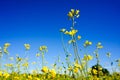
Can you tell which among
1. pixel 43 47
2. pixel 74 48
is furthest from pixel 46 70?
pixel 43 47

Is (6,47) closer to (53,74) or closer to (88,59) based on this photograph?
(88,59)

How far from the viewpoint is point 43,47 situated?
1315cm

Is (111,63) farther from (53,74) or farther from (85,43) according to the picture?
(53,74)

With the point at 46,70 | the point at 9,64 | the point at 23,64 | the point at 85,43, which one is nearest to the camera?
the point at 46,70

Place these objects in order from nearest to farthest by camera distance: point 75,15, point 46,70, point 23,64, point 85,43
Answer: point 46,70, point 75,15, point 85,43, point 23,64

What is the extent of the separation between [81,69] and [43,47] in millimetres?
7825

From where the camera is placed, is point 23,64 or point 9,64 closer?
point 9,64

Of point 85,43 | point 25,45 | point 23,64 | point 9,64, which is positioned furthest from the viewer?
point 25,45

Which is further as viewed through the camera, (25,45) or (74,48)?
(25,45)

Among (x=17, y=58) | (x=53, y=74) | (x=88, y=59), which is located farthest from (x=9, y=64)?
(x=53, y=74)

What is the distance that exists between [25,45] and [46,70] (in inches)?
412

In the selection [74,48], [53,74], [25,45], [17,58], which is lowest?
[53,74]

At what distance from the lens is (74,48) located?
5270 millimetres

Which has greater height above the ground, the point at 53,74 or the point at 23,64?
the point at 23,64
